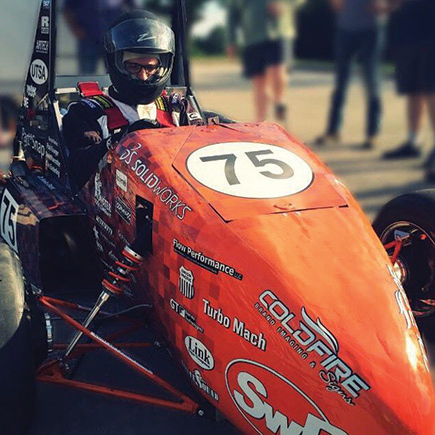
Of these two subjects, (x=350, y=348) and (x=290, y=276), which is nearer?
(x=350, y=348)

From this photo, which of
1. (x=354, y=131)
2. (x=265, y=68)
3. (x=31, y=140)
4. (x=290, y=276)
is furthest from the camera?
(x=354, y=131)

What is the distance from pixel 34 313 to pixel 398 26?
6.01 metres

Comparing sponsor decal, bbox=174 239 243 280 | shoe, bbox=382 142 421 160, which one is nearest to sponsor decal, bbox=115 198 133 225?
sponsor decal, bbox=174 239 243 280

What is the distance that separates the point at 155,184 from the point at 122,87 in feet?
3.41

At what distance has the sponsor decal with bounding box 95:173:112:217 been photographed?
352cm

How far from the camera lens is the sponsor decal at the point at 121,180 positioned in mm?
3295

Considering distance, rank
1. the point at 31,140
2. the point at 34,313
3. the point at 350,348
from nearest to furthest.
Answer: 1. the point at 350,348
2. the point at 34,313
3. the point at 31,140

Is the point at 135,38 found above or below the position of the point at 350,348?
above

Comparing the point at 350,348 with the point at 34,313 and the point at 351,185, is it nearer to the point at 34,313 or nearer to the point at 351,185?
the point at 34,313

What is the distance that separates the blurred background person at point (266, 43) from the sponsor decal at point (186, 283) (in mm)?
5518

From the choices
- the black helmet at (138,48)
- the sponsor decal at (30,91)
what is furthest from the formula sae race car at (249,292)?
the sponsor decal at (30,91)

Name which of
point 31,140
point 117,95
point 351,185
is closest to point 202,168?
point 117,95

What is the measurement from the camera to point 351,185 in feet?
24.1

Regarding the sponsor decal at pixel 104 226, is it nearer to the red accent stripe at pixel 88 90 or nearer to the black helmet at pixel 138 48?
the black helmet at pixel 138 48
